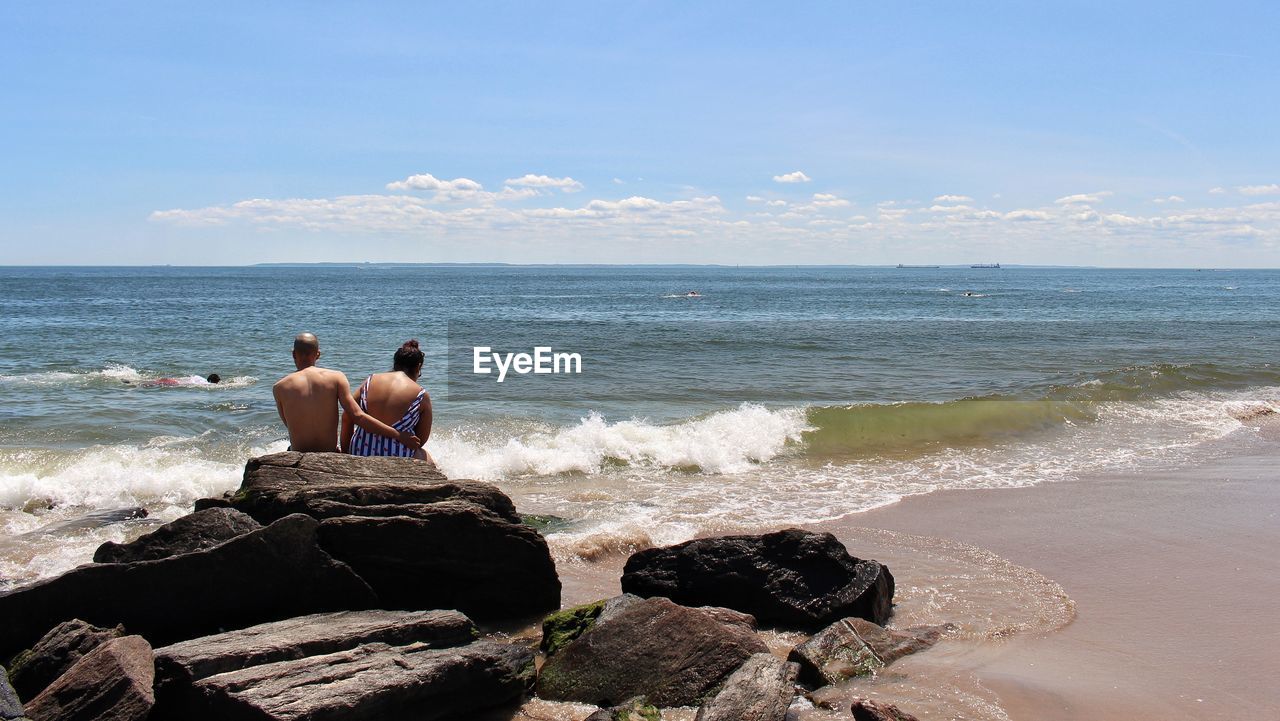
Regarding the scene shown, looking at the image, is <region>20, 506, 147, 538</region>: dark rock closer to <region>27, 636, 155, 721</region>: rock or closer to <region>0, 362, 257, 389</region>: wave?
<region>27, 636, 155, 721</region>: rock

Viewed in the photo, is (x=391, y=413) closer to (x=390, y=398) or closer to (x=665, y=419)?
(x=390, y=398)

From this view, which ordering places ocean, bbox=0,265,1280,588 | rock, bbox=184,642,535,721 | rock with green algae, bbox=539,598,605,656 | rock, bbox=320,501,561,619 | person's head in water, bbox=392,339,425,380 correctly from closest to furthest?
rock, bbox=184,642,535,721
rock with green algae, bbox=539,598,605,656
rock, bbox=320,501,561,619
person's head in water, bbox=392,339,425,380
ocean, bbox=0,265,1280,588

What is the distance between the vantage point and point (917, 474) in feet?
38.8

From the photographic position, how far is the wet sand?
5031 mm

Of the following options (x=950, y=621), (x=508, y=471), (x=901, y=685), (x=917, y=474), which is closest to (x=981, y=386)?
(x=917, y=474)

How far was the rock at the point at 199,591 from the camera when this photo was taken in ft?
16.9

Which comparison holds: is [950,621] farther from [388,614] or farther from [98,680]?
[98,680]

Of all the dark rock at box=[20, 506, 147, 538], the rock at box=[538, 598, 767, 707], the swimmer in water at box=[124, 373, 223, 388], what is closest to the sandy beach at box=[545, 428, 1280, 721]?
the rock at box=[538, 598, 767, 707]

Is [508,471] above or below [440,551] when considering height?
below

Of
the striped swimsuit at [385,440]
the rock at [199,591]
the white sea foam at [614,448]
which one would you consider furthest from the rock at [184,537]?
the white sea foam at [614,448]

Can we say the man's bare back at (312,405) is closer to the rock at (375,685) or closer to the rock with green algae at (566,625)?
the rock with green algae at (566,625)

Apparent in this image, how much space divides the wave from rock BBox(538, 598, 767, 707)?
1614 centimetres

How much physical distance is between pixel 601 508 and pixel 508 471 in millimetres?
2677

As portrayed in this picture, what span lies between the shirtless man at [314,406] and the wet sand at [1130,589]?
413 centimetres
